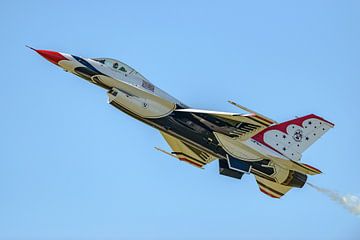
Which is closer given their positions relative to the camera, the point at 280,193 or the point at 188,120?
the point at 188,120

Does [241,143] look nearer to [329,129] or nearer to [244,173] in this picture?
[244,173]

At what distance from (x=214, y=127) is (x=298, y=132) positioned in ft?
11.8

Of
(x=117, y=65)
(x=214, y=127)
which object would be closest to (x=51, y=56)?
(x=117, y=65)

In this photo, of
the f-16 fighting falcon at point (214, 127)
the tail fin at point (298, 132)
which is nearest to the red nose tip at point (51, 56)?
the f-16 fighting falcon at point (214, 127)

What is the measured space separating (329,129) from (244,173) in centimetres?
402

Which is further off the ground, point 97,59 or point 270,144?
point 97,59

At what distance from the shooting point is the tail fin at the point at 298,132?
120 ft

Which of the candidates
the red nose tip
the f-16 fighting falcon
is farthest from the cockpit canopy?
the red nose tip

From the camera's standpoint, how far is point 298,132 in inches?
1447

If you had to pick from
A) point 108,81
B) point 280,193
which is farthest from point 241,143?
point 108,81

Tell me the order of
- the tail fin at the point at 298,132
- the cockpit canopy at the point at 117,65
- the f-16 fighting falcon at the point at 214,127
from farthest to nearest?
the tail fin at the point at 298,132, the cockpit canopy at the point at 117,65, the f-16 fighting falcon at the point at 214,127

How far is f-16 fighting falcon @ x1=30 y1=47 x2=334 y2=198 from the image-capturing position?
35.9 m

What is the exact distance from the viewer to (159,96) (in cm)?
3625

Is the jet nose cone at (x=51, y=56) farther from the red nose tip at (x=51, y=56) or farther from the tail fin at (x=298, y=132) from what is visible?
the tail fin at (x=298, y=132)
